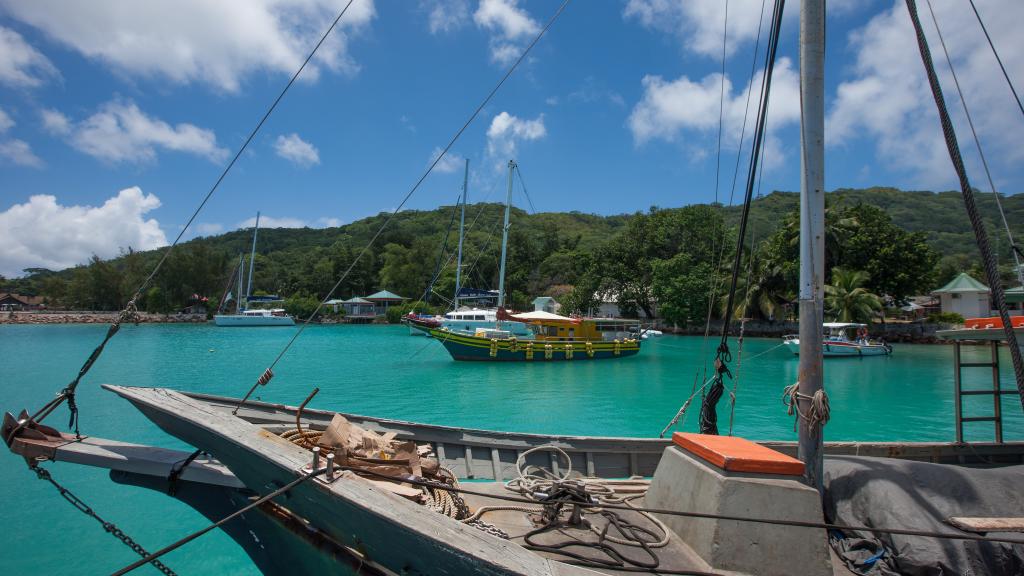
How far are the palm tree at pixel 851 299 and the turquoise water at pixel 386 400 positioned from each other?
531 centimetres

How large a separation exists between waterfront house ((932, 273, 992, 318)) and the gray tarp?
56.2 meters

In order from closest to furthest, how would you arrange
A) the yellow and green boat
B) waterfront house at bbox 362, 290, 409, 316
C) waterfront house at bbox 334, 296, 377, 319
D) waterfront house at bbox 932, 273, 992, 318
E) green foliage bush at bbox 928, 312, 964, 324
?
the yellow and green boat, green foliage bush at bbox 928, 312, 964, 324, waterfront house at bbox 932, 273, 992, 318, waterfront house at bbox 334, 296, 377, 319, waterfront house at bbox 362, 290, 409, 316

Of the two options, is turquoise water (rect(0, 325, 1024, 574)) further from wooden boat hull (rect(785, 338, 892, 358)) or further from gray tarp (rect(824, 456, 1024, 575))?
gray tarp (rect(824, 456, 1024, 575))

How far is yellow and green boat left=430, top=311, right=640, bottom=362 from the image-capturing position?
32.0 m

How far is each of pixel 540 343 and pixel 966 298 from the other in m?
42.8

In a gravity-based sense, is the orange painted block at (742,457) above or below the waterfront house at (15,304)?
below

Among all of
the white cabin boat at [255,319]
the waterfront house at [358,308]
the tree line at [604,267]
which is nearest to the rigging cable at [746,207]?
the tree line at [604,267]

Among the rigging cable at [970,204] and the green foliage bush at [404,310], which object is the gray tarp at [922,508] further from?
the green foliage bush at [404,310]

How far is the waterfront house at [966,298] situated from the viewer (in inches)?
1838

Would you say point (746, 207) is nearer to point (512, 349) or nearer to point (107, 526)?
point (107, 526)

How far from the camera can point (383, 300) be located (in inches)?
3428

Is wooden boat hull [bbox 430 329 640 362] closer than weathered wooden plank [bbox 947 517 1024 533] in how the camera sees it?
No

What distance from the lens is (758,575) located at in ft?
10.3

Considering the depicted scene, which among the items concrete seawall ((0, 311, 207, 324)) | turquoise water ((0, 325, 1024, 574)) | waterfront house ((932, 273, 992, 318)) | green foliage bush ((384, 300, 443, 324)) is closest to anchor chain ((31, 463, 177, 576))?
turquoise water ((0, 325, 1024, 574))
